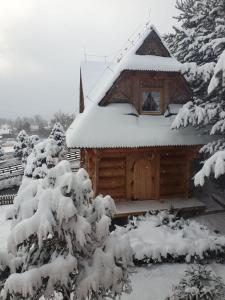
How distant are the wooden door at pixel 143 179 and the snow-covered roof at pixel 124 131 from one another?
1.64m

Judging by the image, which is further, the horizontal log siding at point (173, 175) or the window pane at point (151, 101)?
the horizontal log siding at point (173, 175)

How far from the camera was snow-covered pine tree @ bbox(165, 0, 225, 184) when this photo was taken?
11.2m

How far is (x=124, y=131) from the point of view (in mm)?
13625

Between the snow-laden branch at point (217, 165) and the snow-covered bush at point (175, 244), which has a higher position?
the snow-laden branch at point (217, 165)

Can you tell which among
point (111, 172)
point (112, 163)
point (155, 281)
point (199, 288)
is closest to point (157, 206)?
point (111, 172)

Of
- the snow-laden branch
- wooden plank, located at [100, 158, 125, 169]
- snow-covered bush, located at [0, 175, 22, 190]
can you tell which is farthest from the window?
snow-covered bush, located at [0, 175, 22, 190]

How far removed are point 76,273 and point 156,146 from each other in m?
8.80

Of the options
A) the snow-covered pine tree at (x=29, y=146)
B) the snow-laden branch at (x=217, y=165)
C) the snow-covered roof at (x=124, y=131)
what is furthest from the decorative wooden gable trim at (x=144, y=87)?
the snow-covered pine tree at (x=29, y=146)

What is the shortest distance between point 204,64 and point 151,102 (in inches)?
119

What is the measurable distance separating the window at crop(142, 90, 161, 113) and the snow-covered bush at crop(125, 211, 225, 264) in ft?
20.0

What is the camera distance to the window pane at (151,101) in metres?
14.9

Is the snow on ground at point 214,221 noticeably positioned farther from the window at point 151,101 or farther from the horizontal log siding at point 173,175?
the window at point 151,101

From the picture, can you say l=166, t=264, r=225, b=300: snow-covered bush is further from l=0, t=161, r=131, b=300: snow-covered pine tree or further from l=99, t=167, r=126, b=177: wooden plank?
l=99, t=167, r=126, b=177: wooden plank

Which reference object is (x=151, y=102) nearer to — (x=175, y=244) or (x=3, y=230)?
(x=175, y=244)
